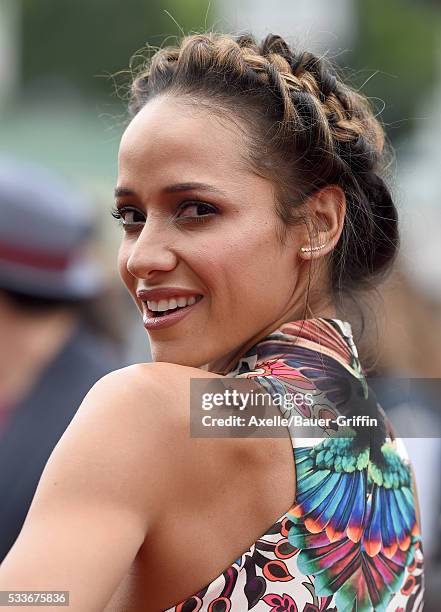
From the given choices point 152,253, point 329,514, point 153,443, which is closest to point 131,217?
point 152,253

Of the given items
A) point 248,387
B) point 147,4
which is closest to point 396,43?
point 147,4

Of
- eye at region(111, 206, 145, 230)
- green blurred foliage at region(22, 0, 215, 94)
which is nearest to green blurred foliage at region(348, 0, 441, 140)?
green blurred foliage at region(22, 0, 215, 94)

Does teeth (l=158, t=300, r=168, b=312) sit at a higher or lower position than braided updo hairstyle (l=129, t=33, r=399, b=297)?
lower

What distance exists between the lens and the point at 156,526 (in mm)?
1804

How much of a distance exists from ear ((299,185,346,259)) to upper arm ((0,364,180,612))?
50 cm

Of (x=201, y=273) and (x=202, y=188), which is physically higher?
(x=202, y=188)

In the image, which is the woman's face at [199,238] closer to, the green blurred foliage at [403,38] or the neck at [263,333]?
the neck at [263,333]

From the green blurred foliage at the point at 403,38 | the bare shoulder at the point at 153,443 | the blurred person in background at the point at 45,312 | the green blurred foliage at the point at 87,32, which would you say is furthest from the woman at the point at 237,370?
the green blurred foliage at the point at 403,38

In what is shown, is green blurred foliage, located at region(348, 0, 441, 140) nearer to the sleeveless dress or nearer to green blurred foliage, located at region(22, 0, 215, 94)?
green blurred foliage, located at region(22, 0, 215, 94)

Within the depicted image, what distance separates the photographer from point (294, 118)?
2186mm

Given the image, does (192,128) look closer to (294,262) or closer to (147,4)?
(294,262)

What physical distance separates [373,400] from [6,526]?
1602 mm

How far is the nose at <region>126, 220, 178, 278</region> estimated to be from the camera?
2.05 meters

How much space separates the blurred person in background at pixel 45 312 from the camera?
3776mm
